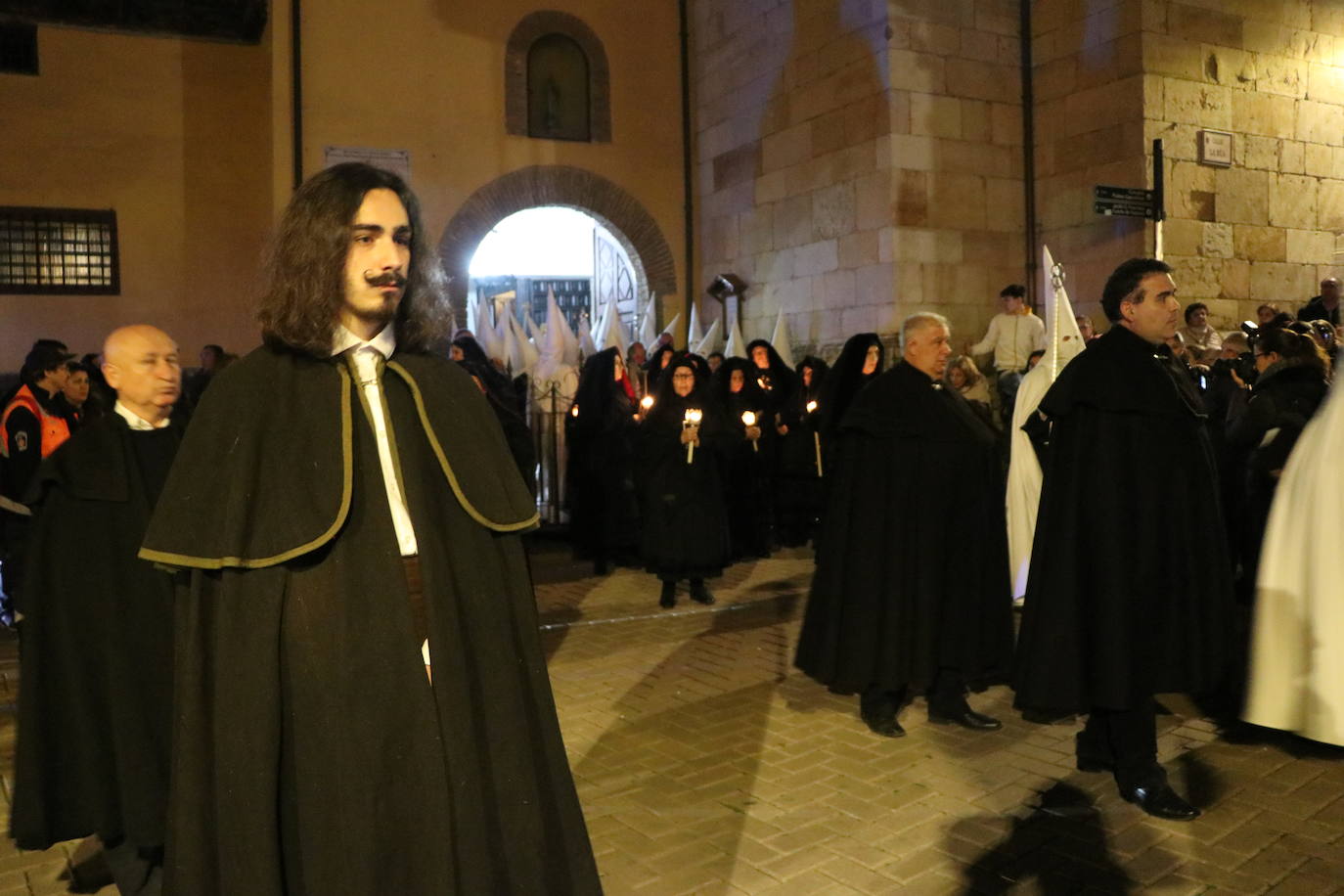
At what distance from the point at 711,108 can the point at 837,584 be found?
475 inches

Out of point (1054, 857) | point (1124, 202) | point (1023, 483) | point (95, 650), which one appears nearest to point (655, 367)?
point (1023, 483)

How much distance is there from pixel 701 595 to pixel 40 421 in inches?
190

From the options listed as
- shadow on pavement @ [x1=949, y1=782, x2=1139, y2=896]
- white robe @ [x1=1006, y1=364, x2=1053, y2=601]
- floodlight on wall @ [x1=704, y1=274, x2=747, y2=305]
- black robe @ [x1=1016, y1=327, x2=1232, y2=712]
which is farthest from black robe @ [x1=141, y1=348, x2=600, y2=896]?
floodlight on wall @ [x1=704, y1=274, x2=747, y2=305]

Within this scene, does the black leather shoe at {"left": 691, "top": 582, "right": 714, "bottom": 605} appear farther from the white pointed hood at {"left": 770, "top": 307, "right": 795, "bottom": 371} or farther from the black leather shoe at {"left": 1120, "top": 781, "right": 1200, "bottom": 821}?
the white pointed hood at {"left": 770, "top": 307, "right": 795, "bottom": 371}

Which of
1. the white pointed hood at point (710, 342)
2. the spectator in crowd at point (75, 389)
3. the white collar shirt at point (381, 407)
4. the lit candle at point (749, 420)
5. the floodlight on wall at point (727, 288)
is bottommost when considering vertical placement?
the white collar shirt at point (381, 407)

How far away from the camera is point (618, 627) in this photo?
25.6 ft

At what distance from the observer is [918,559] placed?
534 centimetres

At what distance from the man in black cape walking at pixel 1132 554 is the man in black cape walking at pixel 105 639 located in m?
3.16

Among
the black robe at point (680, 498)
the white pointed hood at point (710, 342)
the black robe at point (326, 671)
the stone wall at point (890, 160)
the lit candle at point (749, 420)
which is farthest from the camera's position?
the white pointed hood at point (710, 342)

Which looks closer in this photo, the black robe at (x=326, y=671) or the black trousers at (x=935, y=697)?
the black robe at (x=326, y=671)

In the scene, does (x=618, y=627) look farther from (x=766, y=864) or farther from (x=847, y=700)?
(x=766, y=864)

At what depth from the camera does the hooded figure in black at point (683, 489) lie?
8422 millimetres

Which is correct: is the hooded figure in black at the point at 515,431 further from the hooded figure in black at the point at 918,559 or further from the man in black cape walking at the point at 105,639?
Result: the man in black cape walking at the point at 105,639

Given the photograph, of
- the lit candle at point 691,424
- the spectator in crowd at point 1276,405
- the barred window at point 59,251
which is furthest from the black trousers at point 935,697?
the barred window at point 59,251
